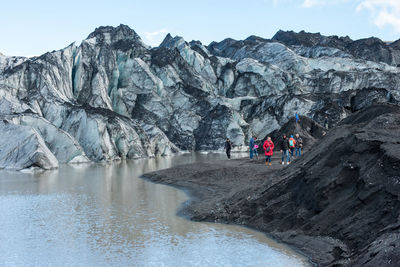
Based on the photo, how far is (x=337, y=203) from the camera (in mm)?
10234

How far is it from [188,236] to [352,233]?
427 centimetres

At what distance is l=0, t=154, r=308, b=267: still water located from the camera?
932 cm

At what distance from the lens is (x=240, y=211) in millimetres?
12875

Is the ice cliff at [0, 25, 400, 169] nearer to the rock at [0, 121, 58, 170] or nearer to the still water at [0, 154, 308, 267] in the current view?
the rock at [0, 121, 58, 170]

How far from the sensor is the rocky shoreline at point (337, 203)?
8555 millimetres

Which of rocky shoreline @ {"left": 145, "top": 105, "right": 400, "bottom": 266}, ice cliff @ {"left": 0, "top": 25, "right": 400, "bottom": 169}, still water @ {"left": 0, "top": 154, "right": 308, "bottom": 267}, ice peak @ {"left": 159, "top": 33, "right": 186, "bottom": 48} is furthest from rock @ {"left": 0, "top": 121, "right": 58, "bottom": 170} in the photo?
ice peak @ {"left": 159, "top": 33, "right": 186, "bottom": 48}

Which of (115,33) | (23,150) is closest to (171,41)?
(115,33)

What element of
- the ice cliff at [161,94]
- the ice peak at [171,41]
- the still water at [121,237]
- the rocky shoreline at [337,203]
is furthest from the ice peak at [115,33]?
the rocky shoreline at [337,203]

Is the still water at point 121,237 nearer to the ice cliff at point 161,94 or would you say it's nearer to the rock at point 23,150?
the rock at point 23,150

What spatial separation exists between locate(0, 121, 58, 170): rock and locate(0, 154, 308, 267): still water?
56.4 ft

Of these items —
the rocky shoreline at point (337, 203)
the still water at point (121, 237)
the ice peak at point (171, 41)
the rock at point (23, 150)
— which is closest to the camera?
the rocky shoreline at point (337, 203)

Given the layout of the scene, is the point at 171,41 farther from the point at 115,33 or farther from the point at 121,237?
the point at 121,237

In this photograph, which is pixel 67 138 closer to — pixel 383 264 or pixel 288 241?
pixel 288 241

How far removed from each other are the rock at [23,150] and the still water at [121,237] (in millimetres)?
17185
